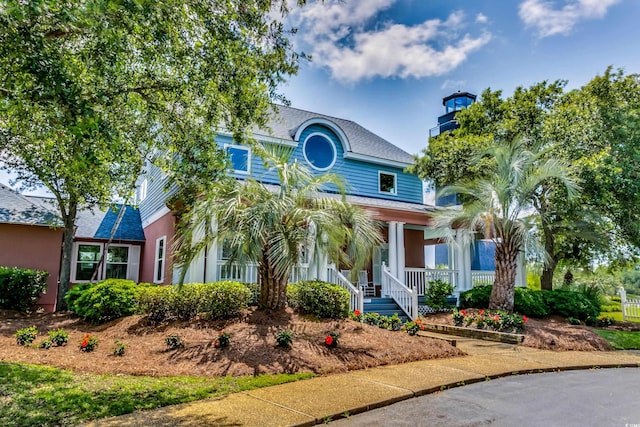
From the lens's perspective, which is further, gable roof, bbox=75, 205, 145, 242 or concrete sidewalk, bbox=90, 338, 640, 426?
gable roof, bbox=75, 205, 145, 242

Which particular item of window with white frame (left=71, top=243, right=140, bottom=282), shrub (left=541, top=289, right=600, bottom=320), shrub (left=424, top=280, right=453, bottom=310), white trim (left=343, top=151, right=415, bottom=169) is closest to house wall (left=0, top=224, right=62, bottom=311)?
window with white frame (left=71, top=243, right=140, bottom=282)

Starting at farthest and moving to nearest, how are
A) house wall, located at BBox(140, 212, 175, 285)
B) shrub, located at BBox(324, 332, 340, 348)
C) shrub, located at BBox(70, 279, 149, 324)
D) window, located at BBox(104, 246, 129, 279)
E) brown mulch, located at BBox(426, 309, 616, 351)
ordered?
window, located at BBox(104, 246, 129, 279) < house wall, located at BBox(140, 212, 175, 285) < shrub, located at BBox(70, 279, 149, 324) < brown mulch, located at BBox(426, 309, 616, 351) < shrub, located at BBox(324, 332, 340, 348)

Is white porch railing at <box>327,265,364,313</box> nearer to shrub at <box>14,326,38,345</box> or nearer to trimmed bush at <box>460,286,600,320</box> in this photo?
trimmed bush at <box>460,286,600,320</box>

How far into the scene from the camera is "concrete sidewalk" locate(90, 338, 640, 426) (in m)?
4.54

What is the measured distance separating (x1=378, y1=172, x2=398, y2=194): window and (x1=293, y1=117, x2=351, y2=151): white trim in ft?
7.48

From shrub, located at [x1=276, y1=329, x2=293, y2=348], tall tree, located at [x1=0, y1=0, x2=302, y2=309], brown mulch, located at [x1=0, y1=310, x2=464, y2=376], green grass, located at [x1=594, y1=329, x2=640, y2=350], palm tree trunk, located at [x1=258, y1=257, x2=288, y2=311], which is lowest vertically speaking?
green grass, located at [x1=594, y1=329, x2=640, y2=350]

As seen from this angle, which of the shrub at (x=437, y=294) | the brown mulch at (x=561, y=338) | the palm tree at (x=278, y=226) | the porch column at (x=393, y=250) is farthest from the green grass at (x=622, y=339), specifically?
the palm tree at (x=278, y=226)

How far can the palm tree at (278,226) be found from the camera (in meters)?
8.73

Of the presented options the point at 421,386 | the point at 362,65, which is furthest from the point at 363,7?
the point at 421,386

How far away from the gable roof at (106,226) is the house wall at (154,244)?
18.6 inches

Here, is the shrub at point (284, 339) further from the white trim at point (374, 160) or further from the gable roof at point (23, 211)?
the gable roof at point (23, 211)

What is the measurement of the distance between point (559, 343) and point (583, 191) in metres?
5.77

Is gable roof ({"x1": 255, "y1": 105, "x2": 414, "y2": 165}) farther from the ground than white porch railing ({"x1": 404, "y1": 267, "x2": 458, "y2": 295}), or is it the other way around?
gable roof ({"x1": 255, "y1": 105, "x2": 414, "y2": 165})

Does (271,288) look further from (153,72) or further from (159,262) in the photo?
(159,262)
